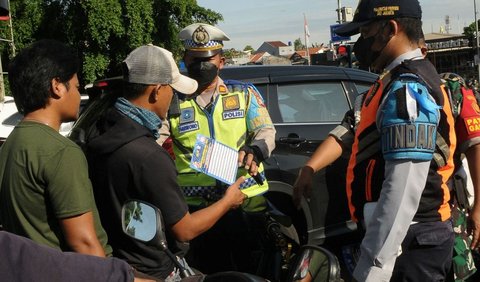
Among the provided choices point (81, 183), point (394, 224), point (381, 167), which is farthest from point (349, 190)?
point (81, 183)

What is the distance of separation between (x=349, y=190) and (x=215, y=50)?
67.5 inches

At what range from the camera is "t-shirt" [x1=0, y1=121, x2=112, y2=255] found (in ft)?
7.63

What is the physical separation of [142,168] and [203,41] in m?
1.70

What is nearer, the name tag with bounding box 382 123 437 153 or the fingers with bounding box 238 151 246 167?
the name tag with bounding box 382 123 437 153

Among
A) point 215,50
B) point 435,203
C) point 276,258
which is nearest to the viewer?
point 435,203

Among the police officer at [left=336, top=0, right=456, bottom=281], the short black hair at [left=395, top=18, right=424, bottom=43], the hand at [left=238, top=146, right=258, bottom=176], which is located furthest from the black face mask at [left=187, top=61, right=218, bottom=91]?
the short black hair at [left=395, top=18, right=424, bottom=43]

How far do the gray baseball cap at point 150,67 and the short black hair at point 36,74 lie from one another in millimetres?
304

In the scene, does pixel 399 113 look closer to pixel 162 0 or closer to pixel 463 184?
pixel 463 184

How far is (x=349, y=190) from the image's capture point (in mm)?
2662

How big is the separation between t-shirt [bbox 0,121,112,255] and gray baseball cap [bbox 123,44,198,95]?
0.48m

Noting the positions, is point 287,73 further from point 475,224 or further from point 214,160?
point 475,224

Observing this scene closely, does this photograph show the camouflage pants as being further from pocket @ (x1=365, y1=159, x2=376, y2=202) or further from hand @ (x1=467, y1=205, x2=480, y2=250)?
pocket @ (x1=365, y1=159, x2=376, y2=202)

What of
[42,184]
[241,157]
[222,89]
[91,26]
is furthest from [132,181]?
[91,26]

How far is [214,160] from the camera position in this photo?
3037mm
